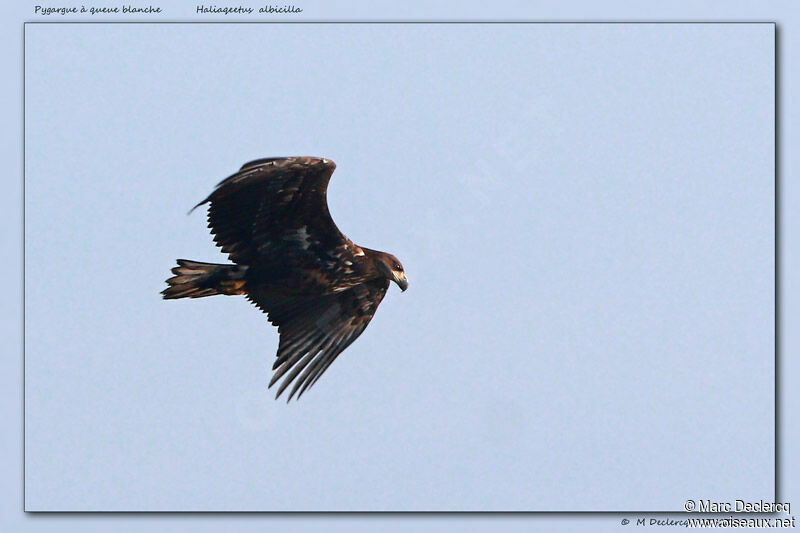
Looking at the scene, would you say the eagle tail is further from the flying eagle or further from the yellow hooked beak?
the yellow hooked beak

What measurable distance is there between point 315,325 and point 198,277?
1.62 meters

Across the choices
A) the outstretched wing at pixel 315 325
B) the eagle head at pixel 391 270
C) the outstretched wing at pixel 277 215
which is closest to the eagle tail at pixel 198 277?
the outstretched wing at pixel 277 215

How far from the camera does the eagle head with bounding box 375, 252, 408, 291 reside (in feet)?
41.1

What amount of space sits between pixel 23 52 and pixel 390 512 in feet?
20.5

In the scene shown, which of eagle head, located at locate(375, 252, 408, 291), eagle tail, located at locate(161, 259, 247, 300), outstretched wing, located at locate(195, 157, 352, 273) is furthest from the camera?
eagle head, located at locate(375, 252, 408, 291)

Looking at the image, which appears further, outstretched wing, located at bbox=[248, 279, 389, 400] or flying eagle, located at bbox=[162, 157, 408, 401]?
outstretched wing, located at bbox=[248, 279, 389, 400]

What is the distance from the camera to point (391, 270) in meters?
12.5

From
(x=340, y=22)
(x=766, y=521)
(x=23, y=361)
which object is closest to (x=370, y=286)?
(x=340, y=22)

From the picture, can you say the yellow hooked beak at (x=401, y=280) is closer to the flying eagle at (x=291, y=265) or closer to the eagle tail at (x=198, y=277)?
the flying eagle at (x=291, y=265)

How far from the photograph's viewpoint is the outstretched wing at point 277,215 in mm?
11422

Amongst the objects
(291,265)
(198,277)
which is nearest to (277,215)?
(291,265)

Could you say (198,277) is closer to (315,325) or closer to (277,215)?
(277,215)

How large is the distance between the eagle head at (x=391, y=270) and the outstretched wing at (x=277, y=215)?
1.67 ft

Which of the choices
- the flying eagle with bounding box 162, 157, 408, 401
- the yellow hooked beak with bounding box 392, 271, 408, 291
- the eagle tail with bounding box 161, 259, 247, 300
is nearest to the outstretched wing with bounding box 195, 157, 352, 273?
the flying eagle with bounding box 162, 157, 408, 401
